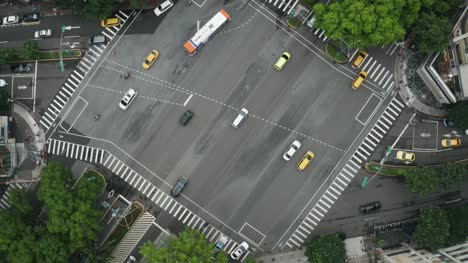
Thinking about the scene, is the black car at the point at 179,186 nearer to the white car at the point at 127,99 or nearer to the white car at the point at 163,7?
the white car at the point at 127,99

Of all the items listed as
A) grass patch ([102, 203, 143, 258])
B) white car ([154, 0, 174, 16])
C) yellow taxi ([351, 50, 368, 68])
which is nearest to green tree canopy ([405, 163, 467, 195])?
yellow taxi ([351, 50, 368, 68])

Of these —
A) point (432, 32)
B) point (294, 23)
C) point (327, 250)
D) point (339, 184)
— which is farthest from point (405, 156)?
point (294, 23)

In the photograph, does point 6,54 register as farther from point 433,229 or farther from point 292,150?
point 433,229

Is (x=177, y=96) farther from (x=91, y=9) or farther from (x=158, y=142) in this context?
(x=91, y=9)

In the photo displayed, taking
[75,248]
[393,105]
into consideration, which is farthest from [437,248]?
[75,248]

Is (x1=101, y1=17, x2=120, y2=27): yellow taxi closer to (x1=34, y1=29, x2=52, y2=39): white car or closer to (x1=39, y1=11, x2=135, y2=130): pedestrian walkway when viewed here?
(x1=39, y1=11, x2=135, y2=130): pedestrian walkway
